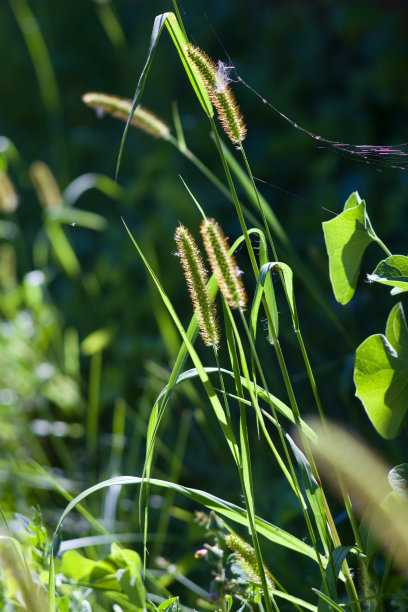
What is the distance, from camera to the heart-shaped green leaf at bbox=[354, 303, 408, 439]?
2.15ft

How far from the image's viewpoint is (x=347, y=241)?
0.70 meters

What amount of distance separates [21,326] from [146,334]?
37 centimetres

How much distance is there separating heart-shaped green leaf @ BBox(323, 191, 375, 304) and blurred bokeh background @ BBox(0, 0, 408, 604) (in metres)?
0.37

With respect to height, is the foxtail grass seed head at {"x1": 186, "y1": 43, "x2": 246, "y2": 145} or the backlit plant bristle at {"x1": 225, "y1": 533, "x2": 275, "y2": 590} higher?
the foxtail grass seed head at {"x1": 186, "y1": 43, "x2": 246, "y2": 145}

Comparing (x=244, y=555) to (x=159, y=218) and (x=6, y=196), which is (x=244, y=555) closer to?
(x=6, y=196)

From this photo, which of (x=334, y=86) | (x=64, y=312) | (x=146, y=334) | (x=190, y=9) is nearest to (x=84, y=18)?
(x=190, y=9)

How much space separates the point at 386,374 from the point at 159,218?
1.54m

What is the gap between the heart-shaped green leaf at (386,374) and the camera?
2.15 ft

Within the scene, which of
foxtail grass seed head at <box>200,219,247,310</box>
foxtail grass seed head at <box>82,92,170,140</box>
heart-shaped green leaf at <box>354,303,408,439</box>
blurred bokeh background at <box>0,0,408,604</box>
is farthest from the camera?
blurred bokeh background at <box>0,0,408,604</box>

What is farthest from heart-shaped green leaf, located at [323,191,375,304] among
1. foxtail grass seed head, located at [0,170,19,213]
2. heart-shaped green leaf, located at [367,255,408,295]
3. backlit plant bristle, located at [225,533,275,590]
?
foxtail grass seed head, located at [0,170,19,213]

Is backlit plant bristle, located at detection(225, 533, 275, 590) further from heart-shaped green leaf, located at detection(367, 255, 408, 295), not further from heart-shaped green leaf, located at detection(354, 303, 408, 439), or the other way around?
heart-shaped green leaf, located at detection(367, 255, 408, 295)

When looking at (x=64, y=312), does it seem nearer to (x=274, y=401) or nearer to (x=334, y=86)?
(x=334, y=86)

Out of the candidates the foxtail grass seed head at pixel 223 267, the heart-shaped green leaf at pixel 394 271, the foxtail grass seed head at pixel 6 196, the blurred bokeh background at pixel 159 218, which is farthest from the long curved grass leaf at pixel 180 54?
the foxtail grass seed head at pixel 6 196

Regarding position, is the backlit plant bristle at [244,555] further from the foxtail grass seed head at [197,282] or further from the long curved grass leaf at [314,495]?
the foxtail grass seed head at [197,282]
